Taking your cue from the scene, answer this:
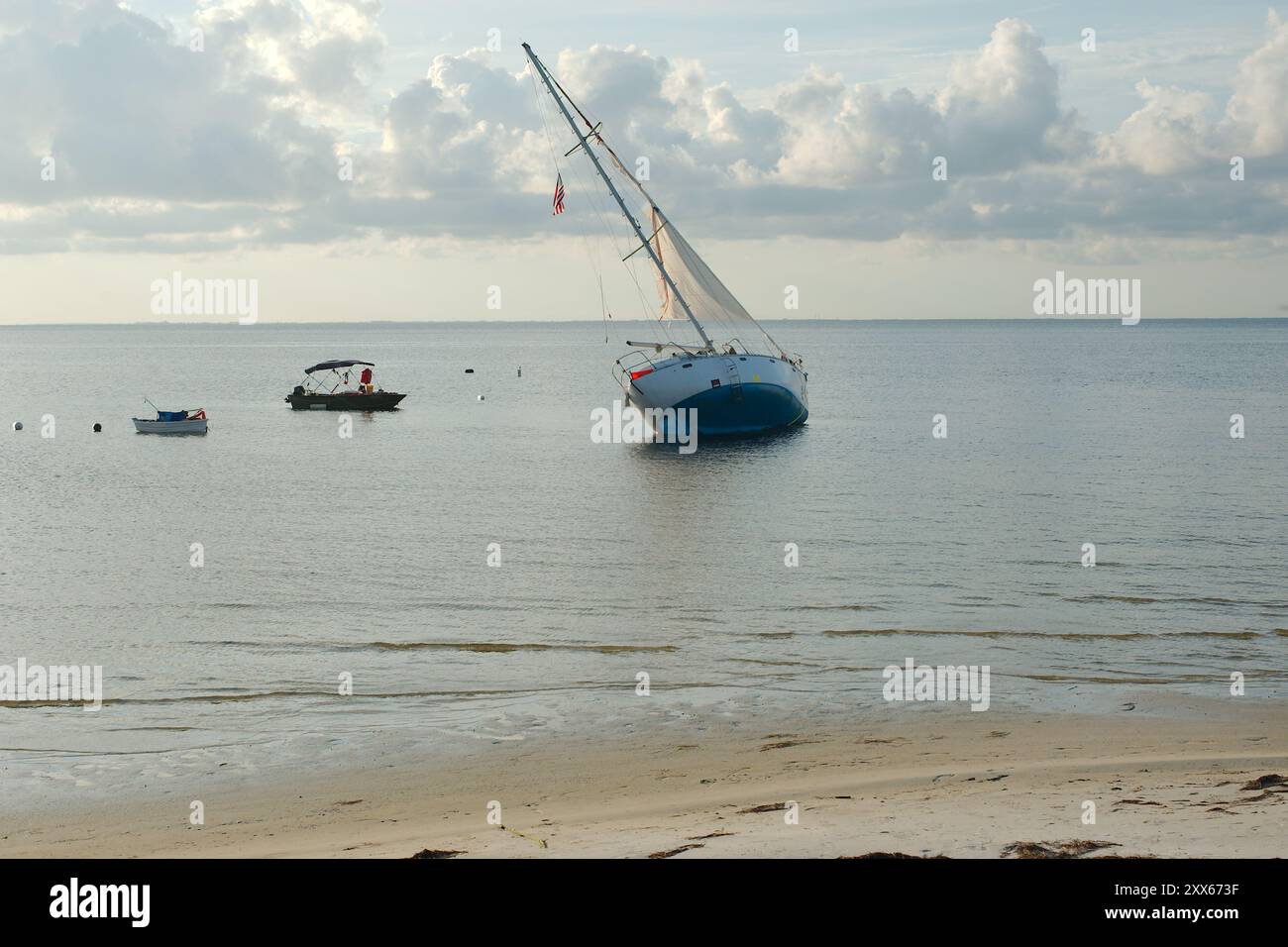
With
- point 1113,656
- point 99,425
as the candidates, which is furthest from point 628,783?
point 99,425

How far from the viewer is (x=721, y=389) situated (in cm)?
7125

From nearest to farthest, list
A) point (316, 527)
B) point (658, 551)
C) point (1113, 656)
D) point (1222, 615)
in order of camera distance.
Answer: point (1113, 656), point (1222, 615), point (658, 551), point (316, 527)

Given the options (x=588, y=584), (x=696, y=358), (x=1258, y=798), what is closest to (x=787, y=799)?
(x=1258, y=798)

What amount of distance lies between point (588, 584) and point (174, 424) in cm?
5631

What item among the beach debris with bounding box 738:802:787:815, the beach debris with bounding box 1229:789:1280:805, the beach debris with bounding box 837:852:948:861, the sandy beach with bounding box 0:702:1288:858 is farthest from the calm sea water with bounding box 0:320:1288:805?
the beach debris with bounding box 837:852:948:861

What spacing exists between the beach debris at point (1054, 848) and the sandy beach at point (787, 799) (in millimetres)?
54

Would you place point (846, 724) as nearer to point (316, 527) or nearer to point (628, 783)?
point (628, 783)

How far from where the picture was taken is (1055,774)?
17.0m

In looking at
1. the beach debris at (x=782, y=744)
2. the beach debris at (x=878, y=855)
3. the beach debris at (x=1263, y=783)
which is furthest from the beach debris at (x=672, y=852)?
the beach debris at (x=1263, y=783)

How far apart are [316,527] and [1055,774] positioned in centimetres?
3280

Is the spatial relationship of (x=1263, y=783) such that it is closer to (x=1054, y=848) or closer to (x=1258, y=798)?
(x=1258, y=798)

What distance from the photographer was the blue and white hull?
6988cm

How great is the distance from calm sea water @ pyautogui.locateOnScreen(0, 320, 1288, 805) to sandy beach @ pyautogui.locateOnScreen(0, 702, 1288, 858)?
134 centimetres

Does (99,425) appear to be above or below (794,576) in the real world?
above
